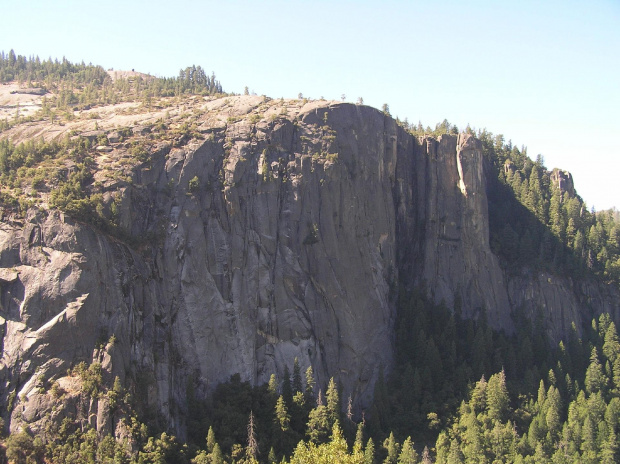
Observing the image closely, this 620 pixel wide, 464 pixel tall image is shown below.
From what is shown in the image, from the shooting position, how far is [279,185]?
80500 millimetres

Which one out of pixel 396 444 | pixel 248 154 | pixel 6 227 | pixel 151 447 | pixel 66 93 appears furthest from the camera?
pixel 66 93

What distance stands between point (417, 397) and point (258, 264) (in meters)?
23.8

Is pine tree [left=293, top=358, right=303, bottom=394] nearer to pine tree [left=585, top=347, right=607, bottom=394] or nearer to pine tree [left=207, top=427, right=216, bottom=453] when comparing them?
pine tree [left=207, top=427, right=216, bottom=453]

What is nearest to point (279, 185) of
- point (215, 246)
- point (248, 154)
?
point (248, 154)

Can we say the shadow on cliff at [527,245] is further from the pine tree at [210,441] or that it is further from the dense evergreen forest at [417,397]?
the pine tree at [210,441]

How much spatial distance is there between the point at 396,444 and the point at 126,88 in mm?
72069

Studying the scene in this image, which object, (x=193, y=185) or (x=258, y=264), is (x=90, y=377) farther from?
(x=193, y=185)

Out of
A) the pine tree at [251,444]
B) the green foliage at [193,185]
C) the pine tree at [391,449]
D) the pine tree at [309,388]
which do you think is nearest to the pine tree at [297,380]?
the pine tree at [309,388]

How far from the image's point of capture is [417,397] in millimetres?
77500

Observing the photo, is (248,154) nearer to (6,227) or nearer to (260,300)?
(260,300)

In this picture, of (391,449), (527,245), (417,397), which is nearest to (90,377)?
(391,449)

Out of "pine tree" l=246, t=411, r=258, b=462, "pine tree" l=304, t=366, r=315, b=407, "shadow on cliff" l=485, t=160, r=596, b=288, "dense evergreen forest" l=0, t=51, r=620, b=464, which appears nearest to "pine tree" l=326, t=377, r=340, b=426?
"dense evergreen forest" l=0, t=51, r=620, b=464

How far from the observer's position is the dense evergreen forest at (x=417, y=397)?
58156 millimetres

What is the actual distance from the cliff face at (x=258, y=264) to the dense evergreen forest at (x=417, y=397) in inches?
87.9
